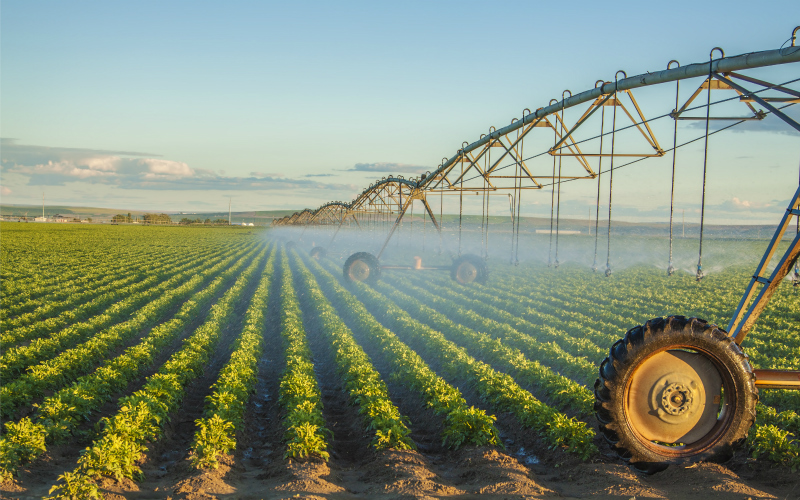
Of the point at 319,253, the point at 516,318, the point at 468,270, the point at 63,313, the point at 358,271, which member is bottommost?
the point at 63,313

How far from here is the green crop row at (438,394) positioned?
7.41m

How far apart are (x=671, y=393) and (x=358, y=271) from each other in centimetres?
1997

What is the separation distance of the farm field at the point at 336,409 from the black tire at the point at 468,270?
17.4 ft

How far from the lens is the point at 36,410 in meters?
9.08

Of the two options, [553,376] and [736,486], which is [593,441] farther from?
[553,376]

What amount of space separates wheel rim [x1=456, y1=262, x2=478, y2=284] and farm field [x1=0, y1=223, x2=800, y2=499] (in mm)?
5324

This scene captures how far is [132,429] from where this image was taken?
687cm

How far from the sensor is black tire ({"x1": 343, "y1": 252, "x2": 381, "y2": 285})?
82.2ft

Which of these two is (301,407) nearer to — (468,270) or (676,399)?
(676,399)

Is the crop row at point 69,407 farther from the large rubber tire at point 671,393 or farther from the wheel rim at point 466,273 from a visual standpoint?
the wheel rim at point 466,273

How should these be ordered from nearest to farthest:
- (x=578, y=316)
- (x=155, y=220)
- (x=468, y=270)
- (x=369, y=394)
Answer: (x=369, y=394) < (x=578, y=316) < (x=468, y=270) < (x=155, y=220)

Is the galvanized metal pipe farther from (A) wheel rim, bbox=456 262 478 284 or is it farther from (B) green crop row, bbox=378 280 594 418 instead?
(A) wheel rim, bbox=456 262 478 284

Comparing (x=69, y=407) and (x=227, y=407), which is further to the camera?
(x=227, y=407)

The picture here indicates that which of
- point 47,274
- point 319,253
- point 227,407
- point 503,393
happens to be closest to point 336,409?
point 227,407
